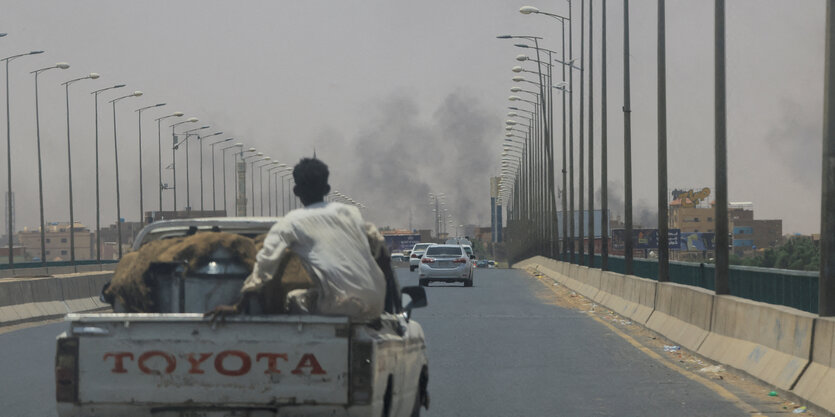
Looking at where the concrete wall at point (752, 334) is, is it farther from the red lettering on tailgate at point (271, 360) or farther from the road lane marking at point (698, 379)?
the red lettering on tailgate at point (271, 360)

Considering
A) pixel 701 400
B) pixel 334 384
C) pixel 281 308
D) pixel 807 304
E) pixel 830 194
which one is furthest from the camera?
pixel 807 304

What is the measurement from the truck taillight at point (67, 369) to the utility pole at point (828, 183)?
28.8 ft

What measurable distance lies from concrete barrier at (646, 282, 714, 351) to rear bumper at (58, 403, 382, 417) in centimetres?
1111

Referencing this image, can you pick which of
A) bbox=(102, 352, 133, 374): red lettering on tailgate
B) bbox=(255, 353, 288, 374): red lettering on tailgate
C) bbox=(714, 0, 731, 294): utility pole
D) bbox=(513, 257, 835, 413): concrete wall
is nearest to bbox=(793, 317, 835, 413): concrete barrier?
bbox=(513, 257, 835, 413): concrete wall

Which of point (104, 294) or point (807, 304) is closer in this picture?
point (104, 294)

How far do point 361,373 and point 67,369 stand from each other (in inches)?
62.6

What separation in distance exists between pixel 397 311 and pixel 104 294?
1.83 m

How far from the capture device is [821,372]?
40.1 ft

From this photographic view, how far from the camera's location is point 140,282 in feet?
27.5

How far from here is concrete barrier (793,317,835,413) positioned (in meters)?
11.8

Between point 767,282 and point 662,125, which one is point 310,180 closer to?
point 767,282

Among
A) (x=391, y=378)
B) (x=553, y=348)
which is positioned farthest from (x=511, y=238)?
(x=391, y=378)

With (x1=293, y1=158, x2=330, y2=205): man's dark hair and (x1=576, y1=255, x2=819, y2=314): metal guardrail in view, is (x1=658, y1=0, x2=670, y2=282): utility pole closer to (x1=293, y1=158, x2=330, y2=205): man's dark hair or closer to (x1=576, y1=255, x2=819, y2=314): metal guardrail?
(x1=576, y1=255, x2=819, y2=314): metal guardrail

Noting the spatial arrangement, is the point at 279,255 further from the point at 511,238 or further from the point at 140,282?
the point at 511,238
